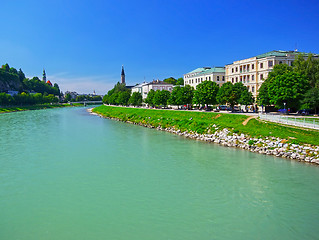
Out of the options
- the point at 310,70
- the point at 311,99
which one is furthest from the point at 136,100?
the point at 311,99

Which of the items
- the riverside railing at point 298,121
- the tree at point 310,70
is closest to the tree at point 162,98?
the tree at point 310,70

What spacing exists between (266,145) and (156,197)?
14.2 meters

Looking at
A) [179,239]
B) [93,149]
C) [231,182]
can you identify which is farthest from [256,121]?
[179,239]

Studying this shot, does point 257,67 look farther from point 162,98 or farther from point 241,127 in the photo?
point 241,127

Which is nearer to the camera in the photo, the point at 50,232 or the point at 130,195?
the point at 50,232

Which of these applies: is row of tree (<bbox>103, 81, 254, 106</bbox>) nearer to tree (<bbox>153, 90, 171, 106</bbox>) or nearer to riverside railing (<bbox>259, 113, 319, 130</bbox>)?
tree (<bbox>153, 90, 171, 106</bbox>)

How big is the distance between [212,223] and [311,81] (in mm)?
40333

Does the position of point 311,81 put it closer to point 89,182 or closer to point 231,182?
point 231,182

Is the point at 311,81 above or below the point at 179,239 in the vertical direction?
above

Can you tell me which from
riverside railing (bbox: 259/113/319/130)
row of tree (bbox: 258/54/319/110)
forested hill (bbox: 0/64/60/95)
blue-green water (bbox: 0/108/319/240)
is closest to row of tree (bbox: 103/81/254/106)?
row of tree (bbox: 258/54/319/110)

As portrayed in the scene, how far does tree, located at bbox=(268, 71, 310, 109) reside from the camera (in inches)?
1405

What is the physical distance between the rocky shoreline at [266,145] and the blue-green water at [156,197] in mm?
1180

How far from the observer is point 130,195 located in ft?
44.0

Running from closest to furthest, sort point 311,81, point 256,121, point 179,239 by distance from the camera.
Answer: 1. point 179,239
2. point 256,121
3. point 311,81
